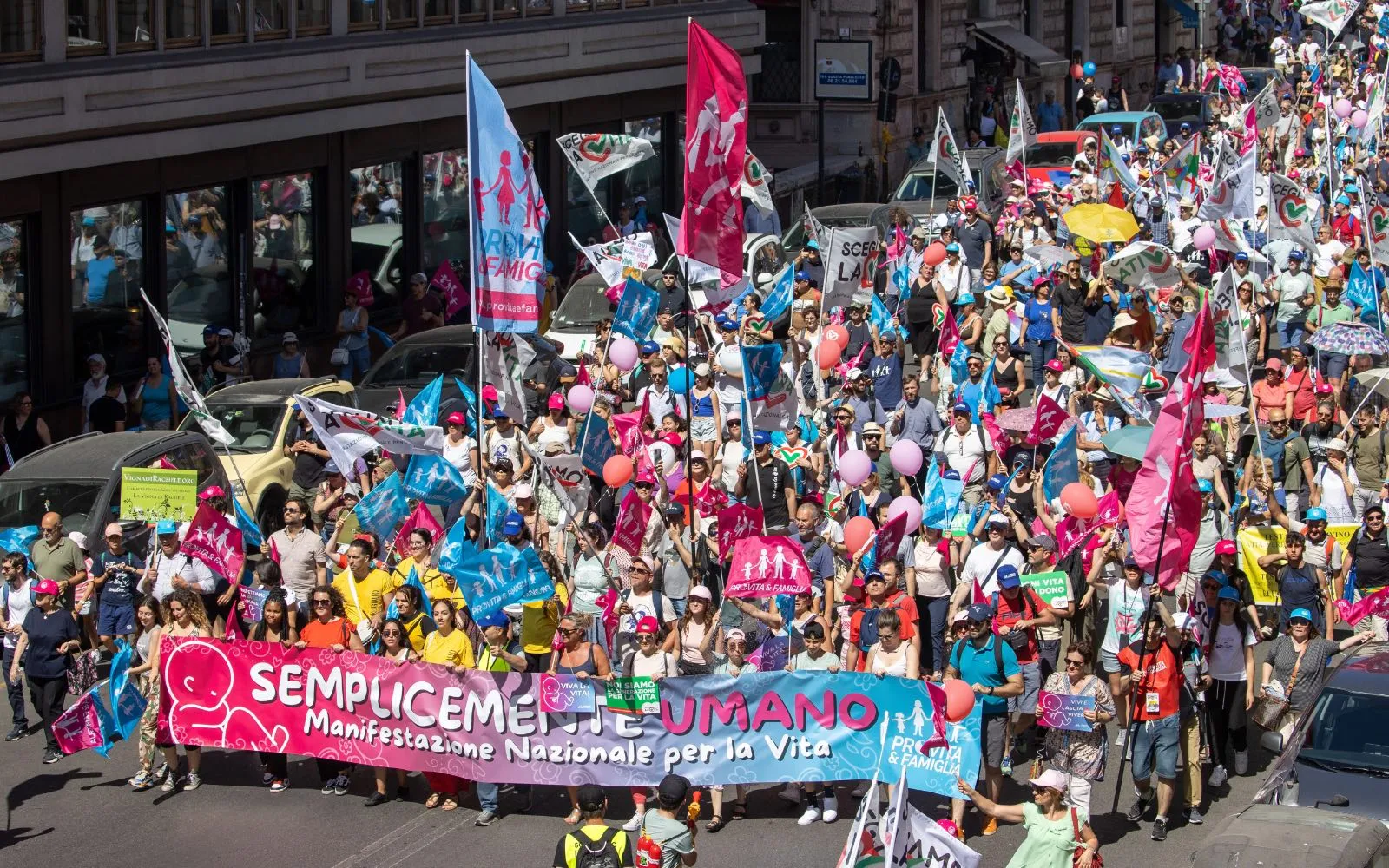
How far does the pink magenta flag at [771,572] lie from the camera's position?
41.4ft

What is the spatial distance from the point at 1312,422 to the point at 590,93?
16.7 meters

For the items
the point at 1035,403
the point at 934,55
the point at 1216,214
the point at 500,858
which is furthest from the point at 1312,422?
the point at 934,55

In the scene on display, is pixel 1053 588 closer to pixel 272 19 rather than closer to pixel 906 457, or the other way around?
pixel 906 457

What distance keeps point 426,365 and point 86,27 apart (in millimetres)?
5049

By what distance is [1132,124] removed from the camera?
3547 cm

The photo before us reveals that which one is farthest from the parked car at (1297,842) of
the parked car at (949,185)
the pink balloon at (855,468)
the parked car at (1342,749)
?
the parked car at (949,185)

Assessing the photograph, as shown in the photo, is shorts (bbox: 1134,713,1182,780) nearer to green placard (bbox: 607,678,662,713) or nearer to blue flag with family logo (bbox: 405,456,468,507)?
green placard (bbox: 607,678,662,713)

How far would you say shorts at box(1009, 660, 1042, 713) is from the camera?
12.0 meters

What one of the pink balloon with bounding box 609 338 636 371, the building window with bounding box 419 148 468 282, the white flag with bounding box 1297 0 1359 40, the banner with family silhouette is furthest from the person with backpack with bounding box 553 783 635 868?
the white flag with bounding box 1297 0 1359 40

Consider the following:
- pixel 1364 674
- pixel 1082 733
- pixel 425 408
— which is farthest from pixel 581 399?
pixel 1364 674

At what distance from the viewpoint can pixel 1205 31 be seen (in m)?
61.1

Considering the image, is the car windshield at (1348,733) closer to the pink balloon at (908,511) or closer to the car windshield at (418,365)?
the pink balloon at (908,511)

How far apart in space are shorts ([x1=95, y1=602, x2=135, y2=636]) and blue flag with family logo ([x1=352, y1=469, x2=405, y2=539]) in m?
1.72

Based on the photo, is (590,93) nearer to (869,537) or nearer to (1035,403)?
(1035,403)
